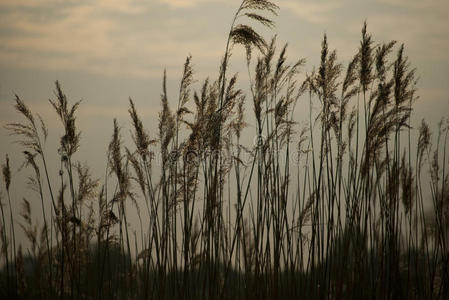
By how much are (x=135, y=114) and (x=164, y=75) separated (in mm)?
350

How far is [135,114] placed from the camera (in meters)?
4.05

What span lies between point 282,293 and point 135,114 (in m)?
1.56

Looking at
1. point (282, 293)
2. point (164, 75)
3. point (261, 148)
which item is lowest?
point (282, 293)

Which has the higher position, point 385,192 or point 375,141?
point 375,141

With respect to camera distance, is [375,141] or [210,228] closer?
[210,228]

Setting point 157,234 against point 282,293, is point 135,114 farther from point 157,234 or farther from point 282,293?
point 282,293

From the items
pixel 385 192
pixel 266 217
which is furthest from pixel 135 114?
pixel 385 192

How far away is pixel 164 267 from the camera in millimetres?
3826

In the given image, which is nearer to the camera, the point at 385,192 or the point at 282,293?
the point at 282,293

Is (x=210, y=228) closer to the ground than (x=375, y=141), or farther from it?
closer to the ground

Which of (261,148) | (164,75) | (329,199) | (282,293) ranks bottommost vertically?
(282,293)

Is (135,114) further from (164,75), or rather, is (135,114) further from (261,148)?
(261,148)

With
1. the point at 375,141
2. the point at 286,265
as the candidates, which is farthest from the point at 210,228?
the point at 375,141

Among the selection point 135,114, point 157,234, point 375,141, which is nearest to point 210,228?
point 157,234
